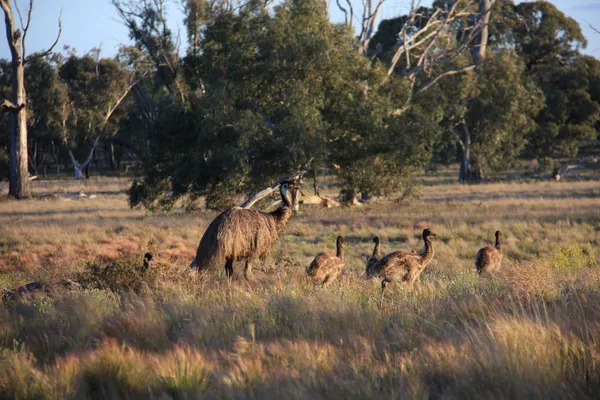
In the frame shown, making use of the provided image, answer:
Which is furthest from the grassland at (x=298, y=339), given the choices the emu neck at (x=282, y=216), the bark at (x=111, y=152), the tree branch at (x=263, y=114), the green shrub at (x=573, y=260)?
the bark at (x=111, y=152)

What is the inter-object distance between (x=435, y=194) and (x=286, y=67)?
1427cm

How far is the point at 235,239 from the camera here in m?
9.98

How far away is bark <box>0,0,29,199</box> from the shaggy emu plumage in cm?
2514

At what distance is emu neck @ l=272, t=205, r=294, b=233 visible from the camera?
10983 millimetres

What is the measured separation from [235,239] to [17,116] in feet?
84.8

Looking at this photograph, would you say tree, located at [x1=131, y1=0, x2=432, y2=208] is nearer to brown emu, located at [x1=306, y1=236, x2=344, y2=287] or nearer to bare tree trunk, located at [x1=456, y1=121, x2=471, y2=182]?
brown emu, located at [x1=306, y1=236, x2=344, y2=287]

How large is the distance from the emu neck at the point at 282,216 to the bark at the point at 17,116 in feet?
81.3

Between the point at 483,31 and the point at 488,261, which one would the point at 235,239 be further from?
the point at 483,31

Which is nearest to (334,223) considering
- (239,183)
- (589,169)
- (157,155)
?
(239,183)

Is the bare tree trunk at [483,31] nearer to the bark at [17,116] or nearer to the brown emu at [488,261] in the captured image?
the brown emu at [488,261]

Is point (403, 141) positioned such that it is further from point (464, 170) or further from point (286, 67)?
point (464, 170)

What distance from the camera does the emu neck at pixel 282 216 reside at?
1098 centimetres

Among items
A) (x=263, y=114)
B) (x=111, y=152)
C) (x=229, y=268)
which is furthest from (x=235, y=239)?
(x=111, y=152)

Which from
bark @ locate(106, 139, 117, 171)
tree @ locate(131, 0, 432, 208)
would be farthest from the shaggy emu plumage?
bark @ locate(106, 139, 117, 171)
